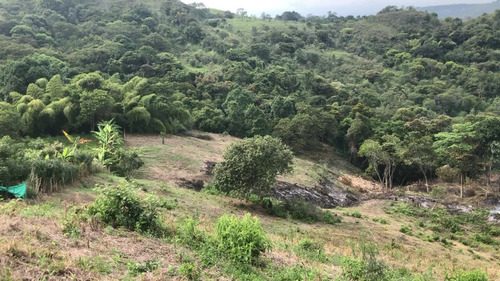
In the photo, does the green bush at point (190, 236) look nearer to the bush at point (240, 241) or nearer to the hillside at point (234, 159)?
the hillside at point (234, 159)

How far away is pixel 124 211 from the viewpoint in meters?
7.18

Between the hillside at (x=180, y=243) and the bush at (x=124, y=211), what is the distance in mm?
354

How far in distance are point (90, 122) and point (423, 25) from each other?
89632mm

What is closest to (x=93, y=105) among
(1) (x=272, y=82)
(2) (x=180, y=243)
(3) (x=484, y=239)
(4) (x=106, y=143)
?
(4) (x=106, y=143)

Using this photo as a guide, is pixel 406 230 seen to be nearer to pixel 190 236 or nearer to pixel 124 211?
pixel 190 236

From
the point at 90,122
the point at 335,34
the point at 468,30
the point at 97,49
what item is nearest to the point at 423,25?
the point at 468,30

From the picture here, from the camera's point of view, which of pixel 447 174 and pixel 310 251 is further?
pixel 447 174

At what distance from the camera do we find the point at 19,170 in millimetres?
10242

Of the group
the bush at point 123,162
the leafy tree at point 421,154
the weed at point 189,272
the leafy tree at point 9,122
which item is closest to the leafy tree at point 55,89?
the leafy tree at point 9,122

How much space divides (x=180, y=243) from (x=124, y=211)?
56.3 inches

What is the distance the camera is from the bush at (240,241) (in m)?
6.40

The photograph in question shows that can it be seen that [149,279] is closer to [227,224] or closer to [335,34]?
[227,224]

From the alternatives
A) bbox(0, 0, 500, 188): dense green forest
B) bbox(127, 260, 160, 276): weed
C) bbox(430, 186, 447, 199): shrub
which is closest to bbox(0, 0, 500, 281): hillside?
bbox(127, 260, 160, 276): weed

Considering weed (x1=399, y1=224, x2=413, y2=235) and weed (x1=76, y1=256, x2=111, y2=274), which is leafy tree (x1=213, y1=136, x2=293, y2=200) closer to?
weed (x1=399, y1=224, x2=413, y2=235)
